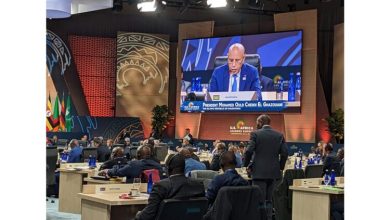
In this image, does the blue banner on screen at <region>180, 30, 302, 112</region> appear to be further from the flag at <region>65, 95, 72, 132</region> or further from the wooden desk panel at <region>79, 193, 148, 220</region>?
the wooden desk panel at <region>79, 193, 148, 220</region>

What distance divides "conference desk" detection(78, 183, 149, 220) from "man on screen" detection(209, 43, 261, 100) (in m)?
12.3

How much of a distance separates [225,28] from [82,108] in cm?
523

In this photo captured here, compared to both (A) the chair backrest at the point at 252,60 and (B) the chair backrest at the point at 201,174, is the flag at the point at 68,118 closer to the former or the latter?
(A) the chair backrest at the point at 252,60

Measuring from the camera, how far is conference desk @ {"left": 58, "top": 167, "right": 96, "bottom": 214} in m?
8.51

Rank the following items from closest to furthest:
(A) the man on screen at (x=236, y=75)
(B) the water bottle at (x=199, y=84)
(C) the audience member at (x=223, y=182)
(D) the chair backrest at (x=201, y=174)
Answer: (C) the audience member at (x=223, y=182) < (D) the chair backrest at (x=201, y=174) < (A) the man on screen at (x=236, y=75) < (B) the water bottle at (x=199, y=84)

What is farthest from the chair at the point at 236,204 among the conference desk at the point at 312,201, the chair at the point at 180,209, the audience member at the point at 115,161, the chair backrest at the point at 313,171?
the audience member at the point at 115,161

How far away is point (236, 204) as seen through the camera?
456 centimetres

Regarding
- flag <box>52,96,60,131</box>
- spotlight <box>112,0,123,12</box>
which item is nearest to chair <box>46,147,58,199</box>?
spotlight <box>112,0,123,12</box>

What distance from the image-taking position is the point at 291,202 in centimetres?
689

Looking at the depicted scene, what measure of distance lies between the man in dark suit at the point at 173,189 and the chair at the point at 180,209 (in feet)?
0.26

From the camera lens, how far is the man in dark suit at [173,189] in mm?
4402

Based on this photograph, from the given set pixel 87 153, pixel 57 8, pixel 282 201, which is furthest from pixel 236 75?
pixel 57 8
